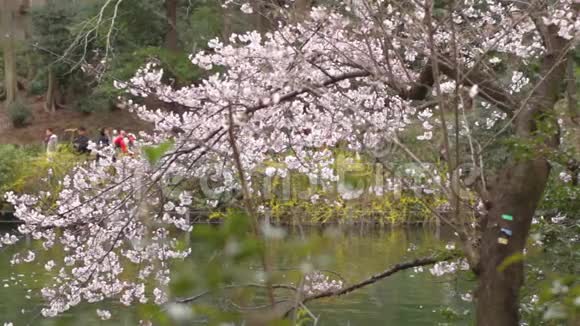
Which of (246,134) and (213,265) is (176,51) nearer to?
(246,134)

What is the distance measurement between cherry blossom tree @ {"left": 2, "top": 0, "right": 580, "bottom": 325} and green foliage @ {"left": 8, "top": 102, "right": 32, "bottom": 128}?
700 inches

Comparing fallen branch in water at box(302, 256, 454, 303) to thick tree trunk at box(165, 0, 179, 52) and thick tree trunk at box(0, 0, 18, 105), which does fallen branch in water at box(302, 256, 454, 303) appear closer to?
thick tree trunk at box(165, 0, 179, 52)

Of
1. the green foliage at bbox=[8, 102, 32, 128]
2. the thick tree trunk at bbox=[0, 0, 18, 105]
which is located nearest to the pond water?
the green foliage at bbox=[8, 102, 32, 128]

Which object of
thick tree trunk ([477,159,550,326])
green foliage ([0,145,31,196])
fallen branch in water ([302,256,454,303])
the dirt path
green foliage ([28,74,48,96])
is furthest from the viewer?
green foliage ([28,74,48,96])

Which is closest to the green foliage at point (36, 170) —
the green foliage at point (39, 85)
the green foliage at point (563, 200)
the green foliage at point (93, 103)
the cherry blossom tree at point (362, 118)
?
the green foliage at point (93, 103)

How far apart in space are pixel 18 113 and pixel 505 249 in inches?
828

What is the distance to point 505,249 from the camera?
3.10 meters

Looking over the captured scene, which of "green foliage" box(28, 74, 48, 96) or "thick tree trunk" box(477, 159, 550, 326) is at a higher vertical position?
"green foliage" box(28, 74, 48, 96)

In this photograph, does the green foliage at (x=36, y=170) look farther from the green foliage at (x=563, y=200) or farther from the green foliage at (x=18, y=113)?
the green foliage at (x=563, y=200)

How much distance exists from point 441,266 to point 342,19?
54.9 inches

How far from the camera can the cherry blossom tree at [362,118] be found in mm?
3154

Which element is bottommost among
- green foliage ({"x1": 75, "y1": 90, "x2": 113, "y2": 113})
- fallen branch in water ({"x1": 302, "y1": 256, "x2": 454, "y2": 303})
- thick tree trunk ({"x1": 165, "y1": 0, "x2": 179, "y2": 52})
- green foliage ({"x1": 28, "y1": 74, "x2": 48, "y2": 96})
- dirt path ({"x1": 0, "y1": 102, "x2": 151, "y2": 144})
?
fallen branch in water ({"x1": 302, "y1": 256, "x2": 454, "y2": 303})

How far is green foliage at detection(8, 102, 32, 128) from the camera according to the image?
22672mm

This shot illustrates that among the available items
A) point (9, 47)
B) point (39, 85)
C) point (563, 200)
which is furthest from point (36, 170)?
point (563, 200)
